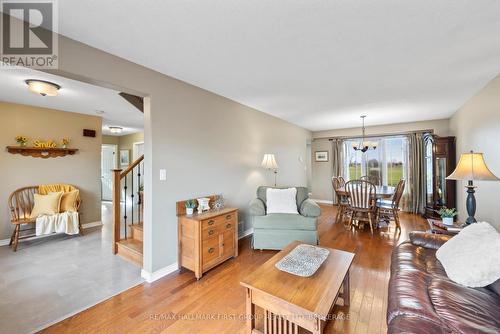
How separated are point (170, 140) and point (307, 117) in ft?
11.1

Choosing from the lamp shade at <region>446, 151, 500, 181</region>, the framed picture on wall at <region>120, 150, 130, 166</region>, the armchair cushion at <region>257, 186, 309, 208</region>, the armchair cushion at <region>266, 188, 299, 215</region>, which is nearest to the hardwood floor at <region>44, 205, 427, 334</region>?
the armchair cushion at <region>266, 188, 299, 215</region>

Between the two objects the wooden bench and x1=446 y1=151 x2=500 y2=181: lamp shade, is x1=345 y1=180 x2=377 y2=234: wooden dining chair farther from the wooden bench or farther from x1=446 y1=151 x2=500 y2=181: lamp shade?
the wooden bench

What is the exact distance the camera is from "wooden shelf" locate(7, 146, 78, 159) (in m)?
3.48

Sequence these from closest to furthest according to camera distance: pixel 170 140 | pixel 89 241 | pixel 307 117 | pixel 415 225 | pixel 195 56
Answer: pixel 195 56 → pixel 170 140 → pixel 89 241 → pixel 415 225 → pixel 307 117

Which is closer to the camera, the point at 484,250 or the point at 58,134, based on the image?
the point at 484,250

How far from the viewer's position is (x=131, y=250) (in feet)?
8.87

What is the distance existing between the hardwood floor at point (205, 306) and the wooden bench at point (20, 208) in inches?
100

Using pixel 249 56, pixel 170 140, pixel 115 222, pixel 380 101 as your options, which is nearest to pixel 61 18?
pixel 170 140

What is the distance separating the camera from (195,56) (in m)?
2.10

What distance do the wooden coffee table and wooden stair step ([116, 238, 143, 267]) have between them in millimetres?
1770

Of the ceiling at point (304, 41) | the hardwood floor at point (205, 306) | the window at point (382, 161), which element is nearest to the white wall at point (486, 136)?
the ceiling at point (304, 41)

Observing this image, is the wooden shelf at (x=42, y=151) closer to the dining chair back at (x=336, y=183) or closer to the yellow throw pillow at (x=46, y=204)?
the yellow throw pillow at (x=46, y=204)

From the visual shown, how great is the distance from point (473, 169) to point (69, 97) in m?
5.48

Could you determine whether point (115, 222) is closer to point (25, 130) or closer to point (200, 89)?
point (200, 89)
